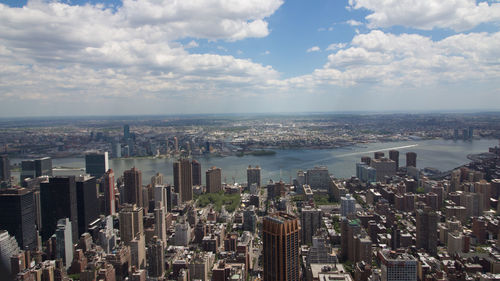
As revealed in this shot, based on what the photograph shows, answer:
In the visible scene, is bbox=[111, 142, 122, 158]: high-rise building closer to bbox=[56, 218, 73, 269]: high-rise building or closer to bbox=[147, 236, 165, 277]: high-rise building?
bbox=[56, 218, 73, 269]: high-rise building

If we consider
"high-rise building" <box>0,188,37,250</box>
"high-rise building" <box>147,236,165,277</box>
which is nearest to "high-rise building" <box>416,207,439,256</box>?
"high-rise building" <box>147,236,165,277</box>

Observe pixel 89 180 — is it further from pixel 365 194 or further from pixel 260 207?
pixel 365 194

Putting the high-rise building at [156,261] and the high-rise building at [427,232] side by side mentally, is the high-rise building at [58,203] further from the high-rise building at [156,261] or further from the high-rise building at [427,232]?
the high-rise building at [427,232]

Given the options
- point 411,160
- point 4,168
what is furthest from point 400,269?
point 4,168

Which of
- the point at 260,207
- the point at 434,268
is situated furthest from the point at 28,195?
the point at 434,268

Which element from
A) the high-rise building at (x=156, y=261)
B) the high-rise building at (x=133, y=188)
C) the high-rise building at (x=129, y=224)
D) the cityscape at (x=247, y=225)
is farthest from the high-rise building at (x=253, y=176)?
the high-rise building at (x=156, y=261)

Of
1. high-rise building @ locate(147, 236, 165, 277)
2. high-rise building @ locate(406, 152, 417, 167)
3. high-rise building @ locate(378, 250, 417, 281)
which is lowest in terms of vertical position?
high-rise building @ locate(147, 236, 165, 277)
